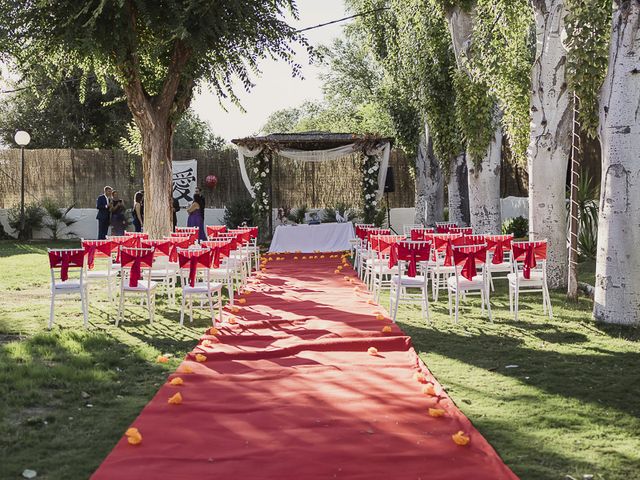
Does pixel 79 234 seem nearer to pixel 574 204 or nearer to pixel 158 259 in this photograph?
pixel 158 259

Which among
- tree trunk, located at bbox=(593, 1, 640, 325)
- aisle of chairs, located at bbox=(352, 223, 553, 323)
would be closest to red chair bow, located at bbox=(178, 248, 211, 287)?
aisle of chairs, located at bbox=(352, 223, 553, 323)

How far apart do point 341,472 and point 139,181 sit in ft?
66.4

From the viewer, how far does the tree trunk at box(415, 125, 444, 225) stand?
73.9 ft

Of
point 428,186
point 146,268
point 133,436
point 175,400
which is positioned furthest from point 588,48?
point 428,186

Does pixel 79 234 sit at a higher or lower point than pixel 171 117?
lower

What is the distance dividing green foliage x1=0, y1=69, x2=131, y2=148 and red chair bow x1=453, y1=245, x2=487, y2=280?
21.2m

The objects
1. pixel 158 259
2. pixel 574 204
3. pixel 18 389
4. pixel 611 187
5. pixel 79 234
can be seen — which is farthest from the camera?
pixel 79 234

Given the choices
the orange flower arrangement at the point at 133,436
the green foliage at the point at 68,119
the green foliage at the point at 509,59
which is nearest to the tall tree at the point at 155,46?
the green foliage at the point at 509,59

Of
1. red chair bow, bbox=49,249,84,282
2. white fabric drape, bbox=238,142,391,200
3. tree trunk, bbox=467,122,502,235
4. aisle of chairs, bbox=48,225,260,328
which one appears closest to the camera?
red chair bow, bbox=49,249,84,282

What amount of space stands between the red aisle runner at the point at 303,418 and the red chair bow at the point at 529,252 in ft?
5.95

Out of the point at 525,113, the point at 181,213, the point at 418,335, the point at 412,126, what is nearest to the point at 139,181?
the point at 181,213

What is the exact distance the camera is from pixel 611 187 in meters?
7.98

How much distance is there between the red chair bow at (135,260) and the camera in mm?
8438

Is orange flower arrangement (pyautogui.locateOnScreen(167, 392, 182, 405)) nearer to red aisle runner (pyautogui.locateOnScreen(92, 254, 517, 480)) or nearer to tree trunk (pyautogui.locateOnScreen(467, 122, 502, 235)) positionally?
red aisle runner (pyautogui.locateOnScreen(92, 254, 517, 480))
